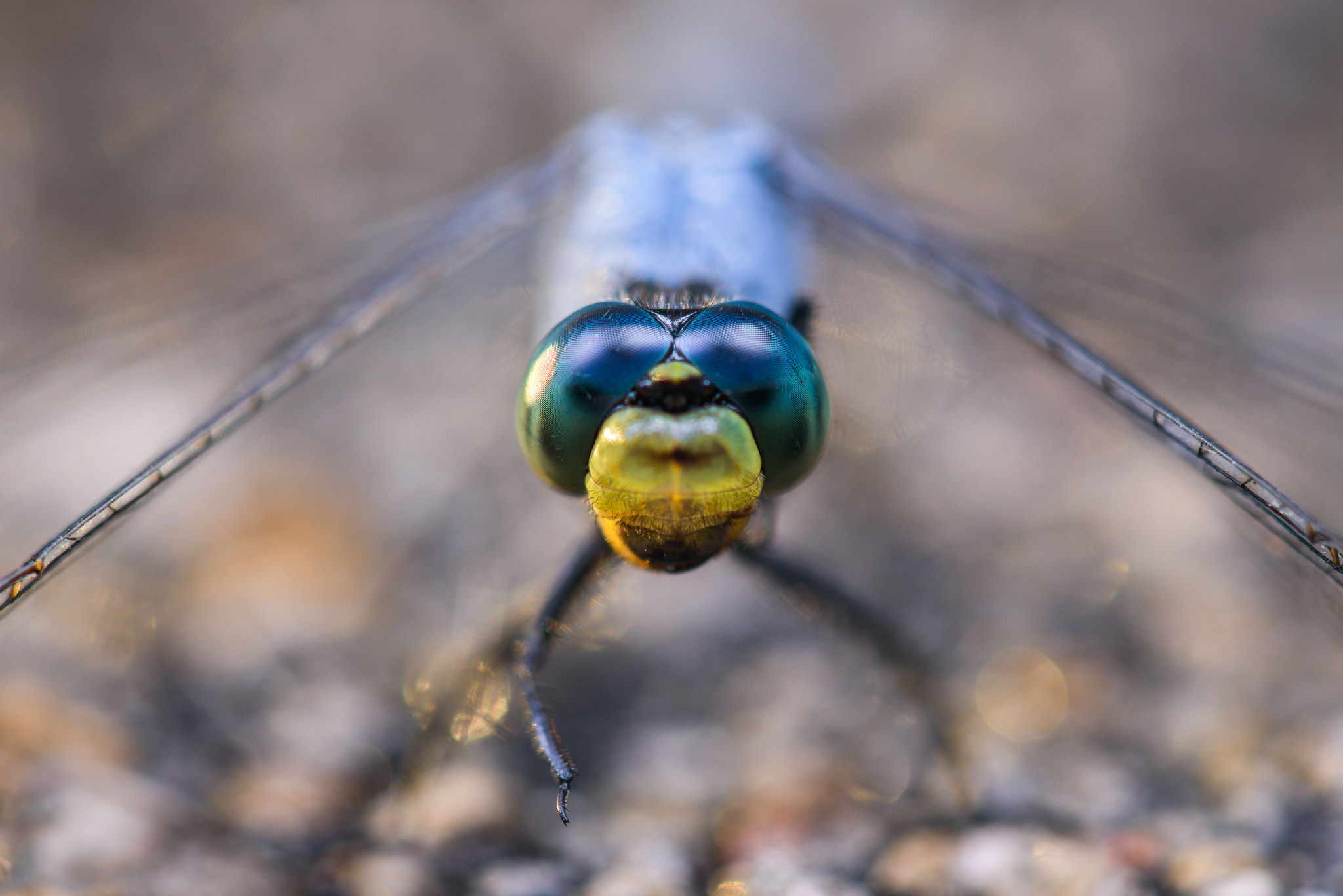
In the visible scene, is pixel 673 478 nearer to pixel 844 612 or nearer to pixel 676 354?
pixel 676 354

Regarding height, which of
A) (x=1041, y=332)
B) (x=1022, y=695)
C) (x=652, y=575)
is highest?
(x=652, y=575)

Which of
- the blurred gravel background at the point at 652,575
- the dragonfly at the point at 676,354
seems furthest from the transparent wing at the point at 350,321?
the blurred gravel background at the point at 652,575

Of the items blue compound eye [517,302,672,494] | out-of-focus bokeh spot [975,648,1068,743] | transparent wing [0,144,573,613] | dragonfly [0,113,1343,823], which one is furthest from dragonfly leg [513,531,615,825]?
out-of-focus bokeh spot [975,648,1068,743]

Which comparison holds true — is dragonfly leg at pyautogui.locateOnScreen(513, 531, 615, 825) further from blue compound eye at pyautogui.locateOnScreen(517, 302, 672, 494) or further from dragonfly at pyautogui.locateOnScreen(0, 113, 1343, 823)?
blue compound eye at pyautogui.locateOnScreen(517, 302, 672, 494)

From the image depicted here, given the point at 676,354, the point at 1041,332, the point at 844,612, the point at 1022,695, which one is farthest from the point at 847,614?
the point at 676,354

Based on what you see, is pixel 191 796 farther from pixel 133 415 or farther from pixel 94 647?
pixel 133 415

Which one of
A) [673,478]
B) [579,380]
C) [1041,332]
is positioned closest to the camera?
[673,478]

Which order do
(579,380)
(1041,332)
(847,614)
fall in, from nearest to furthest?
(579,380)
(1041,332)
(847,614)
